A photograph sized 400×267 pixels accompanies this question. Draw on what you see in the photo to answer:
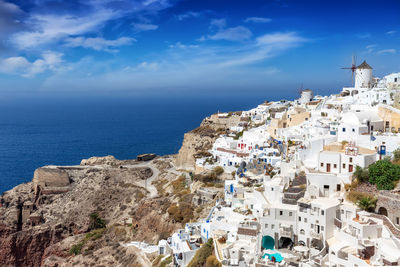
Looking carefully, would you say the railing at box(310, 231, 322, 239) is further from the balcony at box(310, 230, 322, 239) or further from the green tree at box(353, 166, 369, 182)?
the green tree at box(353, 166, 369, 182)

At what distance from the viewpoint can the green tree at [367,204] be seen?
2316 centimetres

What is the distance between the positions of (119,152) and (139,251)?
233ft

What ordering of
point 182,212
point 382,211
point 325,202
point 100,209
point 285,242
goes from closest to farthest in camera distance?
point 382,211, point 325,202, point 285,242, point 182,212, point 100,209

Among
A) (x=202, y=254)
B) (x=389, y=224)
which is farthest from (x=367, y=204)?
(x=202, y=254)

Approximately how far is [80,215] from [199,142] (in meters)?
20.2

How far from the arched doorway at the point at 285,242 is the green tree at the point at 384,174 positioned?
6.73 m

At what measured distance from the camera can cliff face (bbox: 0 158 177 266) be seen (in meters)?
39.6

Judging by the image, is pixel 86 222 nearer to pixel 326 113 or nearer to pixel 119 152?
pixel 326 113

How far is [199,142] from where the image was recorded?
58.8 m

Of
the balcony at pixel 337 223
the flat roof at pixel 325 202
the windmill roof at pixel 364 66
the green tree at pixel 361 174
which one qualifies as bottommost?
the balcony at pixel 337 223

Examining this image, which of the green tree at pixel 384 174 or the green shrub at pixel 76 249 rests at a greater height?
the green tree at pixel 384 174

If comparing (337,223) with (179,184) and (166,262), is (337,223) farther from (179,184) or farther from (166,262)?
(179,184)

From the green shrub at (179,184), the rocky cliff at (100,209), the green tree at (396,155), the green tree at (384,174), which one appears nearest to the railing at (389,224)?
the green tree at (384,174)

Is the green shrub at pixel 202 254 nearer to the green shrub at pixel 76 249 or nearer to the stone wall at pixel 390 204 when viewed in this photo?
the stone wall at pixel 390 204
